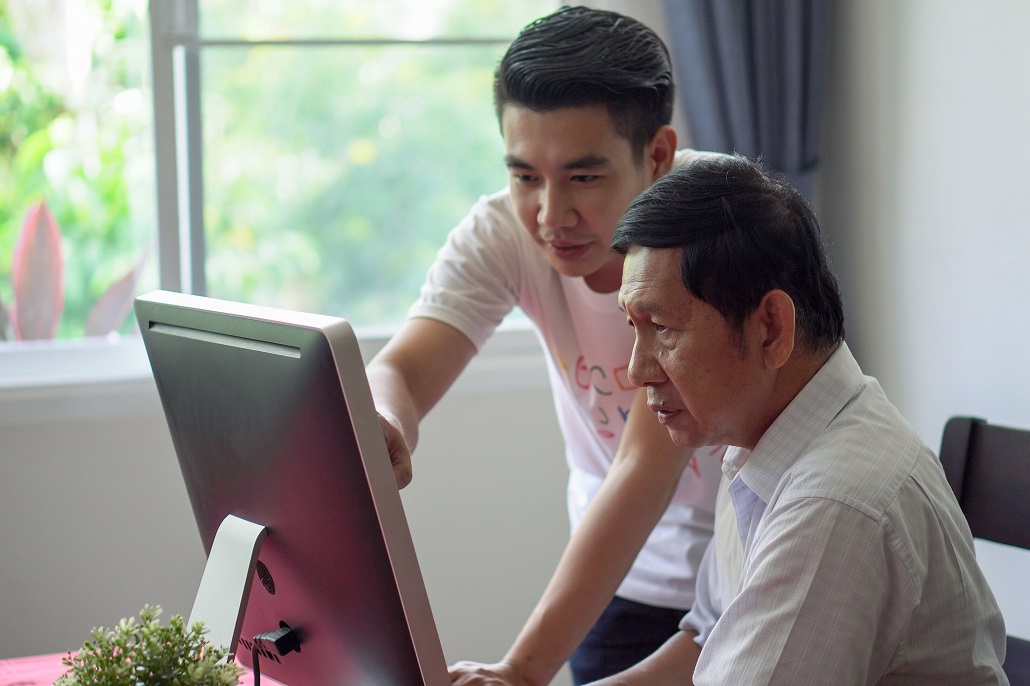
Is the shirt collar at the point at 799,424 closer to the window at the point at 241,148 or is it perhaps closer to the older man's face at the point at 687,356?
the older man's face at the point at 687,356

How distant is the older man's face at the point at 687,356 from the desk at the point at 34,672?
0.64m

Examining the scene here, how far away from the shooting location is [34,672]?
142 cm

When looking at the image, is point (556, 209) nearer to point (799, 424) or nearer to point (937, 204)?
point (799, 424)

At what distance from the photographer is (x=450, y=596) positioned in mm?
2633

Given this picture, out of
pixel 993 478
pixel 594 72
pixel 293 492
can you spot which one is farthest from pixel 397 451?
pixel 993 478

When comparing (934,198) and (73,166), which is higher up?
(73,166)

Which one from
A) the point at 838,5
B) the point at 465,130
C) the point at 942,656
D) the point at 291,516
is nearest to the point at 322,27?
the point at 465,130

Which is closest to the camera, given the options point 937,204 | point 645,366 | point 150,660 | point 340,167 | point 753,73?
point 150,660

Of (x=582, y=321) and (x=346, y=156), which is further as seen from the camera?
(x=346, y=156)

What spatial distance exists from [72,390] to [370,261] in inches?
30.5

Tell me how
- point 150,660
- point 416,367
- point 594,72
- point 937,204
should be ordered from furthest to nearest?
point 937,204 < point 416,367 < point 594,72 < point 150,660

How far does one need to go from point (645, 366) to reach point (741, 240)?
0.55 feet

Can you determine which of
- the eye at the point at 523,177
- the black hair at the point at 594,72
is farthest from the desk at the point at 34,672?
the black hair at the point at 594,72

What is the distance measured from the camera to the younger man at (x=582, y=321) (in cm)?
138
